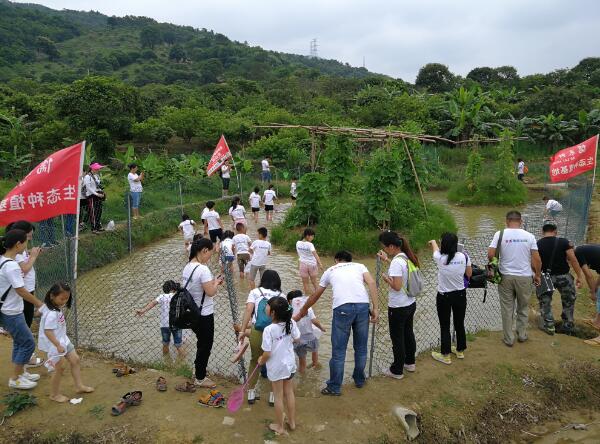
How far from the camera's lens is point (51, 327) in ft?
16.6

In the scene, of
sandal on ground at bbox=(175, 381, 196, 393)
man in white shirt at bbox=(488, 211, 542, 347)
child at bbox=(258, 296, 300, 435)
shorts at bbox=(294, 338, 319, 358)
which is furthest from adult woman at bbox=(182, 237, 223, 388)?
man in white shirt at bbox=(488, 211, 542, 347)

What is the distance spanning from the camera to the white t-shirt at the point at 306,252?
8367mm

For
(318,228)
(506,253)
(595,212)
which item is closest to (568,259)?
(506,253)

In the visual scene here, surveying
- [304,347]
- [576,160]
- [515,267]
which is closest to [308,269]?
[304,347]

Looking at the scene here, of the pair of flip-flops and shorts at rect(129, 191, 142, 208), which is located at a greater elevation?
shorts at rect(129, 191, 142, 208)

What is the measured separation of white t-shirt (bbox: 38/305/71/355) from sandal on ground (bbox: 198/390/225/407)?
1668 mm

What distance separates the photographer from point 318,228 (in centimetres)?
1327

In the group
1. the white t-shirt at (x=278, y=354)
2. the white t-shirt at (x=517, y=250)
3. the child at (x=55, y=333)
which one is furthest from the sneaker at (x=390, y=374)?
the child at (x=55, y=333)

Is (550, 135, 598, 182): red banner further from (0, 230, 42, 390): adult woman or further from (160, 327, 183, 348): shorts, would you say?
(0, 230, 42, 390): adult woman

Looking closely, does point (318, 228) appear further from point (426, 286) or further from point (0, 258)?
point (0, 258)

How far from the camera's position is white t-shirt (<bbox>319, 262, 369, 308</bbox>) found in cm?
523

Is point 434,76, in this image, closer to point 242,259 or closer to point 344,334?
point 242,259

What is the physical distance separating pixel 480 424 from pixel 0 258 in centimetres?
586

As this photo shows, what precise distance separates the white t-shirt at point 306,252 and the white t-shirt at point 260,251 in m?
0.67
